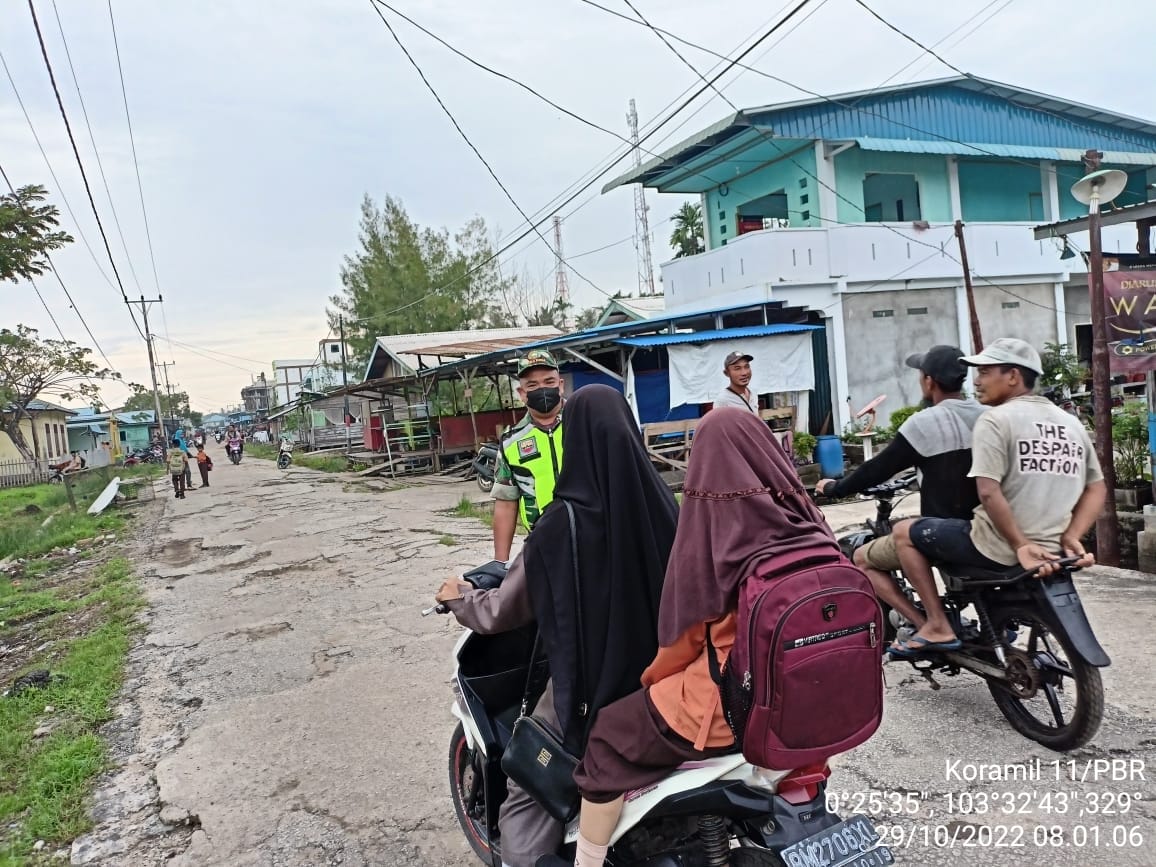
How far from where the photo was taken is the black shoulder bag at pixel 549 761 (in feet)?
5.86

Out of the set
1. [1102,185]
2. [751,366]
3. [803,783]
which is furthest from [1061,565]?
[751,366]

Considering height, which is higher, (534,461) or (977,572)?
(534,461)

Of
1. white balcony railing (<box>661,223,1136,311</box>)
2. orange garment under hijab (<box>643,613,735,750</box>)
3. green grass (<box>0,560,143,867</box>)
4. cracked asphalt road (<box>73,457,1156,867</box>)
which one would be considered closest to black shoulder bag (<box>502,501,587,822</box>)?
orange garment under hijab (<box>643,613,735,750</box>)

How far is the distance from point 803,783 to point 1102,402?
5224 mm

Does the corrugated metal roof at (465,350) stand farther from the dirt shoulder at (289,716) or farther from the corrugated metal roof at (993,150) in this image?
the corrugated metal roof at (993,150)

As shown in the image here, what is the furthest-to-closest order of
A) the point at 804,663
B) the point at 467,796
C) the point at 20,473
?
1. the point at 20,473
2. the point at 467,796
3. the point at 804,663

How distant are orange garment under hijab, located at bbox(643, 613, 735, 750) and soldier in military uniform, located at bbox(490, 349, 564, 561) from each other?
6.51 ft

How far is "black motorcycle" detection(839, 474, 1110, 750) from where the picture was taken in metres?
2.68

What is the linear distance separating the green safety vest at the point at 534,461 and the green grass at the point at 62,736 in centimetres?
231

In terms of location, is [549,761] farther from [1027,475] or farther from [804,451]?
[804,451]

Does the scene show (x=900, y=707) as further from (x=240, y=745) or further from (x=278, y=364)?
(x=278, y=364)

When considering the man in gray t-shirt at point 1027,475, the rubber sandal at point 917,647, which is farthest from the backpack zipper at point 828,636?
the rubber sandal at point 917,647

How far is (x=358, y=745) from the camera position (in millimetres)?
3539

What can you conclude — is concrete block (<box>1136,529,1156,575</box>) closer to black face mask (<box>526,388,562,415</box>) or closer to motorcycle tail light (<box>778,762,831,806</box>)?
black face mask (<box>526,388,562,415</box>)
